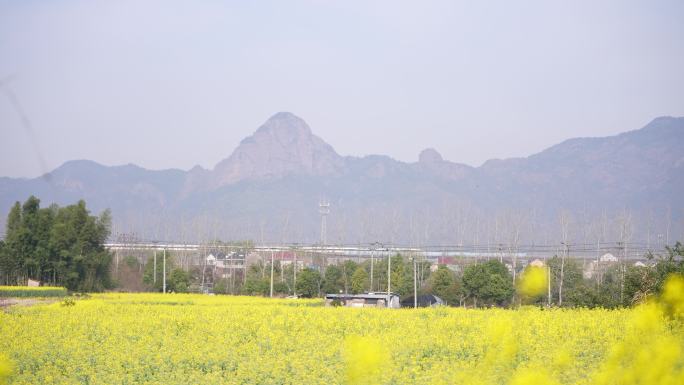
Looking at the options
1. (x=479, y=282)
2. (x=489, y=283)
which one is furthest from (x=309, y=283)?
(x=489, y=283)

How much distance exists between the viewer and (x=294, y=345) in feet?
60.2

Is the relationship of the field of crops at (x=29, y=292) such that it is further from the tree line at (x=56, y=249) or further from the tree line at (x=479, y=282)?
the tree line at (x=479, y=282)

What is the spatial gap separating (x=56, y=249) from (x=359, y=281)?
21088 mm

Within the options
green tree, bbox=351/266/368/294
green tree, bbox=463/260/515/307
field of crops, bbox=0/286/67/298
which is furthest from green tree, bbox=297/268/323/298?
field of crops, bbox=0/286/67/298

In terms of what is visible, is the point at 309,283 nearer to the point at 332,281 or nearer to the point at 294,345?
the point at 332,281

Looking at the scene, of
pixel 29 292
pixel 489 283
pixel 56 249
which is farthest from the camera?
pixel 56 249

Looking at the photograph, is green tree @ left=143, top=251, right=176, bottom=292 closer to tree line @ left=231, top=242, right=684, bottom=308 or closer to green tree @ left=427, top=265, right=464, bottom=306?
tree line @ left=231, top=242, right=684, bottom=308

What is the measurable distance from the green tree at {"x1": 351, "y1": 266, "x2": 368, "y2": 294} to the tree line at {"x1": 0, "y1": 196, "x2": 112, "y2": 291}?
17233 mm

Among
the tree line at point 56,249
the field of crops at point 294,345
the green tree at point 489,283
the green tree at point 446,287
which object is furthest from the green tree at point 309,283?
the field of crops at point 294,345

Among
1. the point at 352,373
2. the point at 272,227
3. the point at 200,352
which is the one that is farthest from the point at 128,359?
the point at 272,227

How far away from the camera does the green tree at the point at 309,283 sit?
5594 cm

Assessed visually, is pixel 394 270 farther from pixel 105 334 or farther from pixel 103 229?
pixel 105 334

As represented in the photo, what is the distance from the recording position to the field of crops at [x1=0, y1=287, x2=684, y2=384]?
1275cm

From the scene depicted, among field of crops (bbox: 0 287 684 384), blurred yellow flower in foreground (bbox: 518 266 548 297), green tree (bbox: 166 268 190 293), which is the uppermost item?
blurred yellow flower in foreground (bbox: 518 266 548 297)
